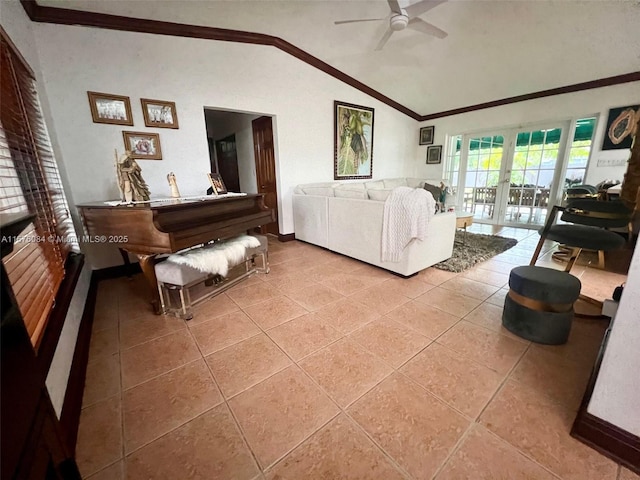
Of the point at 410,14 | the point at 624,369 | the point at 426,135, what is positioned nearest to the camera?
the point at 624,369

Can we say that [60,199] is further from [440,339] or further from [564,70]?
[564,70]

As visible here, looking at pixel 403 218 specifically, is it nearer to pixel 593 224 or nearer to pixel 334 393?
pixel 593 224

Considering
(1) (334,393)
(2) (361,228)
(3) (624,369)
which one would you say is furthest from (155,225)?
(3) (624,369)

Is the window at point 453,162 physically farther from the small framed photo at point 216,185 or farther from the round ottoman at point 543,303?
the small framed photo at point 216,185

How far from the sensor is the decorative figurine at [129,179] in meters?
1.99

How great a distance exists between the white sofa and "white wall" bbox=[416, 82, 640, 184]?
3.12 meters

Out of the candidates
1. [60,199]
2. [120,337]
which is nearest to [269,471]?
[120,337]

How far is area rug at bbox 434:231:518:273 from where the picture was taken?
2795mm

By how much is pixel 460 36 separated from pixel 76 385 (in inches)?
191

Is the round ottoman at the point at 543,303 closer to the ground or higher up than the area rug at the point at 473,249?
higher up

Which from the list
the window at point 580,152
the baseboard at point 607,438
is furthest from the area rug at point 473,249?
the baseboard at point 607,438

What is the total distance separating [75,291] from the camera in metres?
1.78

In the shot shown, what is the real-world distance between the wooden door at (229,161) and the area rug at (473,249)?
417 centimetres

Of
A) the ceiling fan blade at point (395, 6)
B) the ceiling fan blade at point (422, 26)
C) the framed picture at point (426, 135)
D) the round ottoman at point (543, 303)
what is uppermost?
the ceiling fan blade at point (395, 6)
